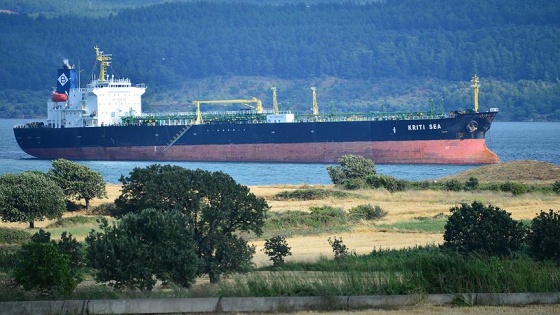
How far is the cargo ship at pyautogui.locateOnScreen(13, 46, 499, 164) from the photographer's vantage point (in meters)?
56.0

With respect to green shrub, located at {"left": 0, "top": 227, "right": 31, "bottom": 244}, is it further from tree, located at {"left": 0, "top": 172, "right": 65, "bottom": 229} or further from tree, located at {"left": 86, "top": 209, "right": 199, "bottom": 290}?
tree, located at {"left": 86, "top": 209, "right": 199, "bottom": 290}

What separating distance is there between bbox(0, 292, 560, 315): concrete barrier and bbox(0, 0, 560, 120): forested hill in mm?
112548

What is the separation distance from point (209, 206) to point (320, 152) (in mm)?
39856

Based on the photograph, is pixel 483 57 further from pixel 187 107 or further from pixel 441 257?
pixel 441 257

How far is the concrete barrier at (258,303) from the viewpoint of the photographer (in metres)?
12.9

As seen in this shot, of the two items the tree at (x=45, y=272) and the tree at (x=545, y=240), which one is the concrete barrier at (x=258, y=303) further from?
the tree at (x=545, y=240)

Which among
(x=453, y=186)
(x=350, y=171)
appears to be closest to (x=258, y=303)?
(x=453, y=186)

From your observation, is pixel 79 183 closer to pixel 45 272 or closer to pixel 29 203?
pixel 29 203

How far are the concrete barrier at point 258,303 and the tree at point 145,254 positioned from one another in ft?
5.75

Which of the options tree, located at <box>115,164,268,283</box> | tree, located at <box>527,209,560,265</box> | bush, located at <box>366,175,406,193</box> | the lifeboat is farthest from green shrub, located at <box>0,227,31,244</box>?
the lifeboat

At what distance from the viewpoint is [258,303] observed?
13156 mm

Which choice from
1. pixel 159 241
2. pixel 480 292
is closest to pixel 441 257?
pixel 480 292

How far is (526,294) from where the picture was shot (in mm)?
13352

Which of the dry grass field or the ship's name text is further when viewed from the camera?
the ship's name text
